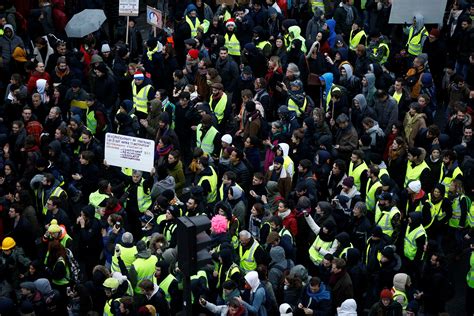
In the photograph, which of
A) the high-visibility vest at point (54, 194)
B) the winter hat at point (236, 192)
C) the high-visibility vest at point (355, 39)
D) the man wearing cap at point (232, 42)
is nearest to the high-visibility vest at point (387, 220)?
the winter hat at point (236, 192)

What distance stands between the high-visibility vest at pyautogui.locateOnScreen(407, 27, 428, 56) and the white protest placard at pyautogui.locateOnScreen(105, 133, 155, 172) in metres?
7.30

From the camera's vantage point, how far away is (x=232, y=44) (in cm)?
1983

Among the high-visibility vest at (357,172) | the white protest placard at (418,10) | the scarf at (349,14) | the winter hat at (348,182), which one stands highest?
the white protest placard at (418,10)

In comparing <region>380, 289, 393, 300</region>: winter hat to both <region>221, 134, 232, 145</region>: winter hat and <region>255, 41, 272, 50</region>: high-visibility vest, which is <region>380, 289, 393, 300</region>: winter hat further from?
<region>255, 41, 272, 50</region>: high-visibility vest

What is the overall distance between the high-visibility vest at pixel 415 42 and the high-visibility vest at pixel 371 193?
6.13m

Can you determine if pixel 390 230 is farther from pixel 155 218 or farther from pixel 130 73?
pixel 130 73

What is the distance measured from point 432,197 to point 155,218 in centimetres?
384

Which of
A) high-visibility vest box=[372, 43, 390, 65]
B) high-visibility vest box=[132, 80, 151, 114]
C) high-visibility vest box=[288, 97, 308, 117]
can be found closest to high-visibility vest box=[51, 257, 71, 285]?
high-visibility vest box=[132, 80, 151, 114]

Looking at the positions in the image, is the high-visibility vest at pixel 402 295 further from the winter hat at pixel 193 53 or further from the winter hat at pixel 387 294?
the winter hat at pixel 193 53

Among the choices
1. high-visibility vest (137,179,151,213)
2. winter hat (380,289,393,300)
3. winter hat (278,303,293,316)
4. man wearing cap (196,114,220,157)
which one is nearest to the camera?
winter hat (278,303,293,316)

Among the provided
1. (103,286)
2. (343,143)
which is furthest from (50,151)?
(343,143)

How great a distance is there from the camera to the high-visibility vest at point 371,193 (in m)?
14.5

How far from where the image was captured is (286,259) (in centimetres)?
1315

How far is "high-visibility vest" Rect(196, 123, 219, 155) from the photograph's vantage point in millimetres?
15914
